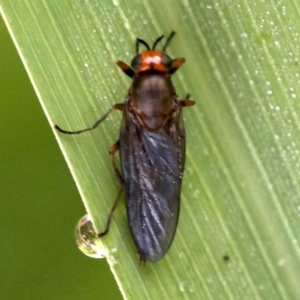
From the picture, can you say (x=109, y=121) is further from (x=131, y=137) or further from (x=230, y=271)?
(x=230, y=271)

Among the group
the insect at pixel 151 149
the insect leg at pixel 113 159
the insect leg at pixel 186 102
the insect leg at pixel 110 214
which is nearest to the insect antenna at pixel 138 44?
the insect at pixel 151 149

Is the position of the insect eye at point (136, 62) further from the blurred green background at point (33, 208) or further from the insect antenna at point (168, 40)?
the blurred green background at point (33, 208)

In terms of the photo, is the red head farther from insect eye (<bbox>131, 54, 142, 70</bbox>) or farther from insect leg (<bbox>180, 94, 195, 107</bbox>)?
insect leg (<bbox>180, 94, 195, 107</bbox>)

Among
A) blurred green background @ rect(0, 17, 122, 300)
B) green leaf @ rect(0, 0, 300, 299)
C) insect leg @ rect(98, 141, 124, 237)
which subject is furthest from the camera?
blurred green background @ rect(0, 17, 122, 300)

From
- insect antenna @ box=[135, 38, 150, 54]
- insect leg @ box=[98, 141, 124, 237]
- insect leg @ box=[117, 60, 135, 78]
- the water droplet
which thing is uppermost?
insect antenna @ box=[135, 38, 150, 54]

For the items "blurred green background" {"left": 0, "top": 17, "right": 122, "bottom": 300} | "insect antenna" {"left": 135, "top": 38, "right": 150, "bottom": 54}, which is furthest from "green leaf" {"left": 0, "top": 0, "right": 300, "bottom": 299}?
"blurred green background" {"left": 0, "top": 17, "right": 122, "bottom": 300}

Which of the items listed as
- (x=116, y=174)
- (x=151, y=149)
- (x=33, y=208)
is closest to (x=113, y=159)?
(x=116, y=174)
